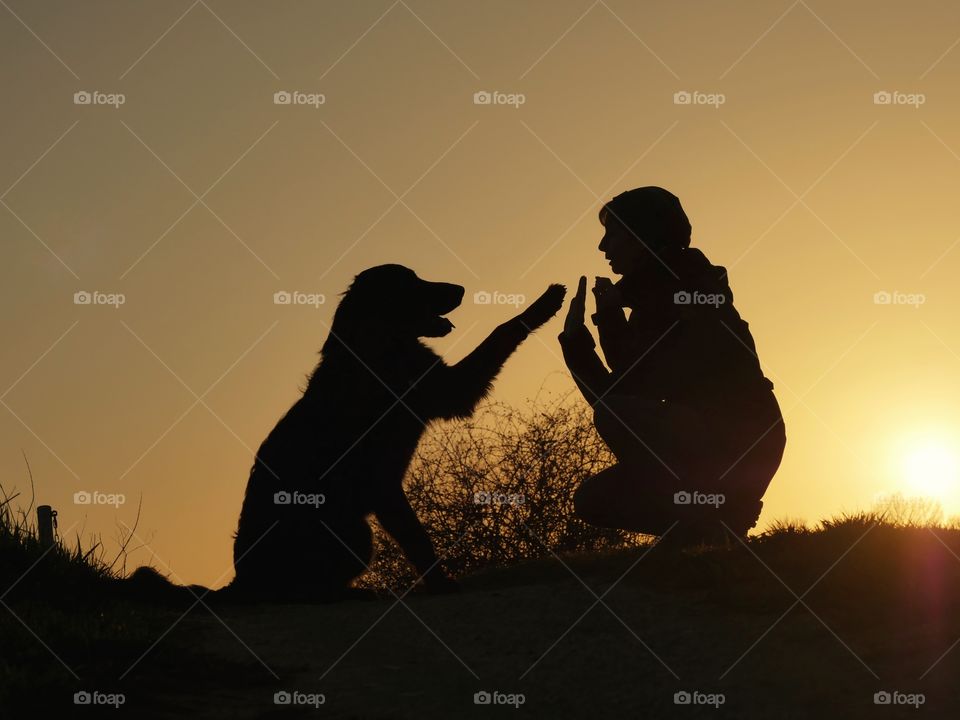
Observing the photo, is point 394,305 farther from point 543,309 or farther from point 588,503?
point 588,503

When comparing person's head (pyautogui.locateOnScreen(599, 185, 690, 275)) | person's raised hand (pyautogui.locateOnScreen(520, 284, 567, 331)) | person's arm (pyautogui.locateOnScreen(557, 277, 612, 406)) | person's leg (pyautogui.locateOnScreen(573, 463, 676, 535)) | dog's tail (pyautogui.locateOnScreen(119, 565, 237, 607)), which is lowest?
dog's tail (pyautogui.locateOnScreen(119, 565, 237, 607))

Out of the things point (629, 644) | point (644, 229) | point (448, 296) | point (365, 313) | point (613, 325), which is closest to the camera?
point (629, 644)

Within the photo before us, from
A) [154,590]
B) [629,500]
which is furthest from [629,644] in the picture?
[154,590]

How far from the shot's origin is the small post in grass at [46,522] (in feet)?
24.9

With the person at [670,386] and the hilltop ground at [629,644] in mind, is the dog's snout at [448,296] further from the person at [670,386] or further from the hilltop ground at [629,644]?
the hilltop ground at [629,644]

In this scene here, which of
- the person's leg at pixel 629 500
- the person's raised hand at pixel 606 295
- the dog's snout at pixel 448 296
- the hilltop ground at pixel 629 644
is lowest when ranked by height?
the hilltop ground at pixel 629 644

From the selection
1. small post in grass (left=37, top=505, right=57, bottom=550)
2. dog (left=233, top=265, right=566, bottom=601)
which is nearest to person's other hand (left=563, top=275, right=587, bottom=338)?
dog (left=233, top=265, right=566, bottom=601)

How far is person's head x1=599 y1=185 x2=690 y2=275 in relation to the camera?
627cm

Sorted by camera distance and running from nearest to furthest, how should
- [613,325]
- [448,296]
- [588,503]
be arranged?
[613,325], [588,503], [448,296]

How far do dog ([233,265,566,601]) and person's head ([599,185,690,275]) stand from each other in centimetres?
192

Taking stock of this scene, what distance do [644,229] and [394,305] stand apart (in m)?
2.27

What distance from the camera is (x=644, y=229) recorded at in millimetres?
6285

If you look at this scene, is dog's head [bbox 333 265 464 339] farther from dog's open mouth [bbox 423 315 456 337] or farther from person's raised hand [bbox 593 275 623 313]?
person's raised hand [bbox 593 275 623 313]

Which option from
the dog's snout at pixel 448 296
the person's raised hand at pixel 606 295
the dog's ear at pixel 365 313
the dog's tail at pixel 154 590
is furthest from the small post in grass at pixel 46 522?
the person's raised hand at pixel 606 295
